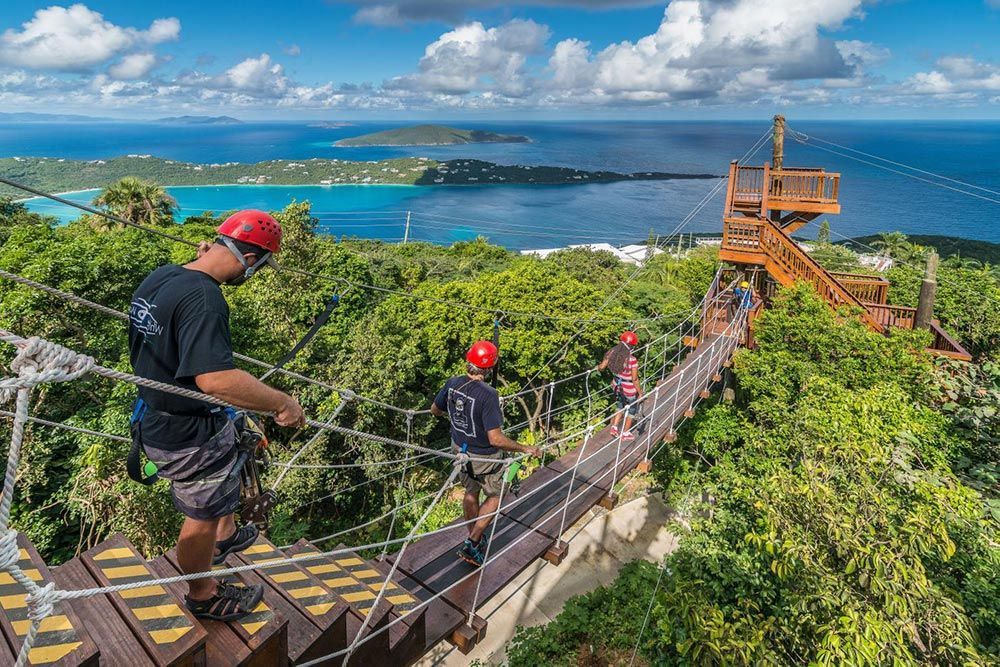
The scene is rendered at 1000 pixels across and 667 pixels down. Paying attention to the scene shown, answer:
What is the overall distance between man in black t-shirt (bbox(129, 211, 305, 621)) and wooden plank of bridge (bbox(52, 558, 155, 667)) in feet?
0.82

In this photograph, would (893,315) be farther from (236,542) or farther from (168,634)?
(168,634)

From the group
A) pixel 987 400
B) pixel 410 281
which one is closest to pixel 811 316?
pixel 987 400

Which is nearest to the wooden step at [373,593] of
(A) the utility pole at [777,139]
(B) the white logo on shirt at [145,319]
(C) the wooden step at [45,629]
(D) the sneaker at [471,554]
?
(D) the sneaker at [471,554]

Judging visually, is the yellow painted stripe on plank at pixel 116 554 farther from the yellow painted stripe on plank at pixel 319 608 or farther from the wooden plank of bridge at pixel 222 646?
the yellow painted stripe on plank at pixel 319 608

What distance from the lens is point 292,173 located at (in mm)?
106688

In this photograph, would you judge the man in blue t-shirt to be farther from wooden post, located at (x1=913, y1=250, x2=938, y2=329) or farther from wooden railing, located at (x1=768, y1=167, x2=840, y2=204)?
wooden railing, located at (x1=768, y1=167, x2=840, y2=204)

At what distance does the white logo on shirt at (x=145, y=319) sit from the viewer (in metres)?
1.81

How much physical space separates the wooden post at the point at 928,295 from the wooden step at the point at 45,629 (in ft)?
35.1

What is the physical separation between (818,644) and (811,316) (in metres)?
6.30

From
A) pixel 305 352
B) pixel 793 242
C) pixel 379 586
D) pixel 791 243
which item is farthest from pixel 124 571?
pixel 793 242

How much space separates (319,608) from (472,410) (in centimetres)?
145

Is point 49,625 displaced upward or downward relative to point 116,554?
upward

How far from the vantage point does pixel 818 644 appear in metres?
3.24

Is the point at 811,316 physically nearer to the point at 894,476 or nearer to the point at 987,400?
the point at 987,400
